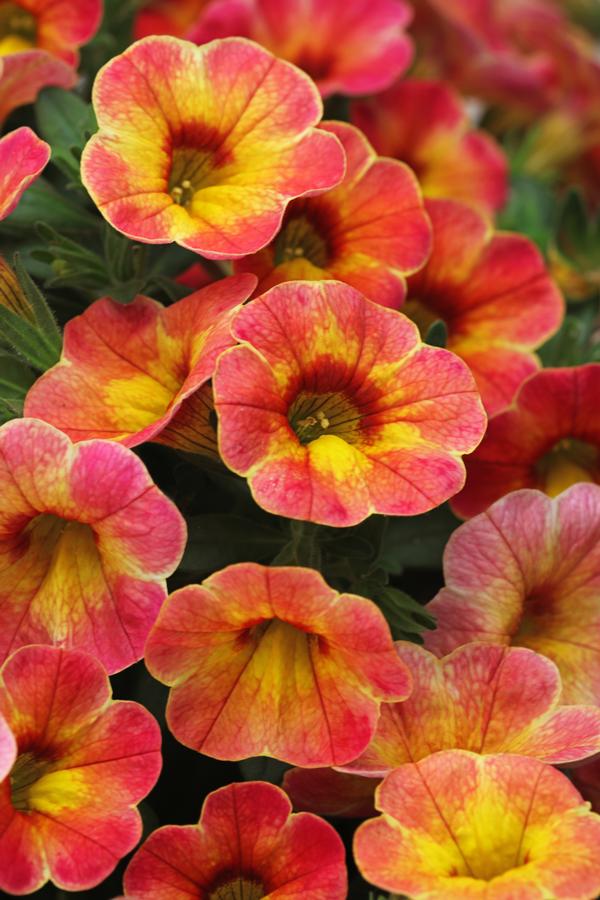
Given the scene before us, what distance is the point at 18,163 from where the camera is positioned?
0.62 meters

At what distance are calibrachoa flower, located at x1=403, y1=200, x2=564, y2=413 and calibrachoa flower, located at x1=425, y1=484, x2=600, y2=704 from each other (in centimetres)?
14

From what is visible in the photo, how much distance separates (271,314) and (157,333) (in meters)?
0.10

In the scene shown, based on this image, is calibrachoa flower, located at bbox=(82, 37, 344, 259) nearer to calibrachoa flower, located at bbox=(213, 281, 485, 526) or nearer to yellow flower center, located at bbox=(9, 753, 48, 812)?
calibrachoa flower, located at bbox=(213, 281, 485, 526)

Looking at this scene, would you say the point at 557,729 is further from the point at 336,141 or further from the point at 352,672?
the point at 336,141

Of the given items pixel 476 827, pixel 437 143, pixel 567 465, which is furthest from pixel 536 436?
pixel 437 143

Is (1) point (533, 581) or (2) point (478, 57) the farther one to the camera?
(2) point (478, 57)

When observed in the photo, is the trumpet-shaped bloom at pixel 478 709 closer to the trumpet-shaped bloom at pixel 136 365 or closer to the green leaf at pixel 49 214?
the trumpet-shaped bloom at pixel 136 365

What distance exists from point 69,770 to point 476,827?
7.7 inches

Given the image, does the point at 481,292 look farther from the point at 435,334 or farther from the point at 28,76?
the point at 28,76

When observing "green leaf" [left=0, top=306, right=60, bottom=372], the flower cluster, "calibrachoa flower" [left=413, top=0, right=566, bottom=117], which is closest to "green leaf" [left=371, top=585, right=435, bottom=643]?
Result: the flower cluster

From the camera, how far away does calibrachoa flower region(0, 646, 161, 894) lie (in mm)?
537

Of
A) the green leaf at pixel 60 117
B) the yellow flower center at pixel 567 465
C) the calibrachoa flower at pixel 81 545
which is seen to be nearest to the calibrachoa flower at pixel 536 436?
the yellow flower center at pixel 567 465

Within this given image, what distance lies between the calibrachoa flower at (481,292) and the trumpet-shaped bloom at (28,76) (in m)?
0.26

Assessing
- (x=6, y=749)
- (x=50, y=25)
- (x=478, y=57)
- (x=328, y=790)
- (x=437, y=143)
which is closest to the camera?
(x=6, y=749)
